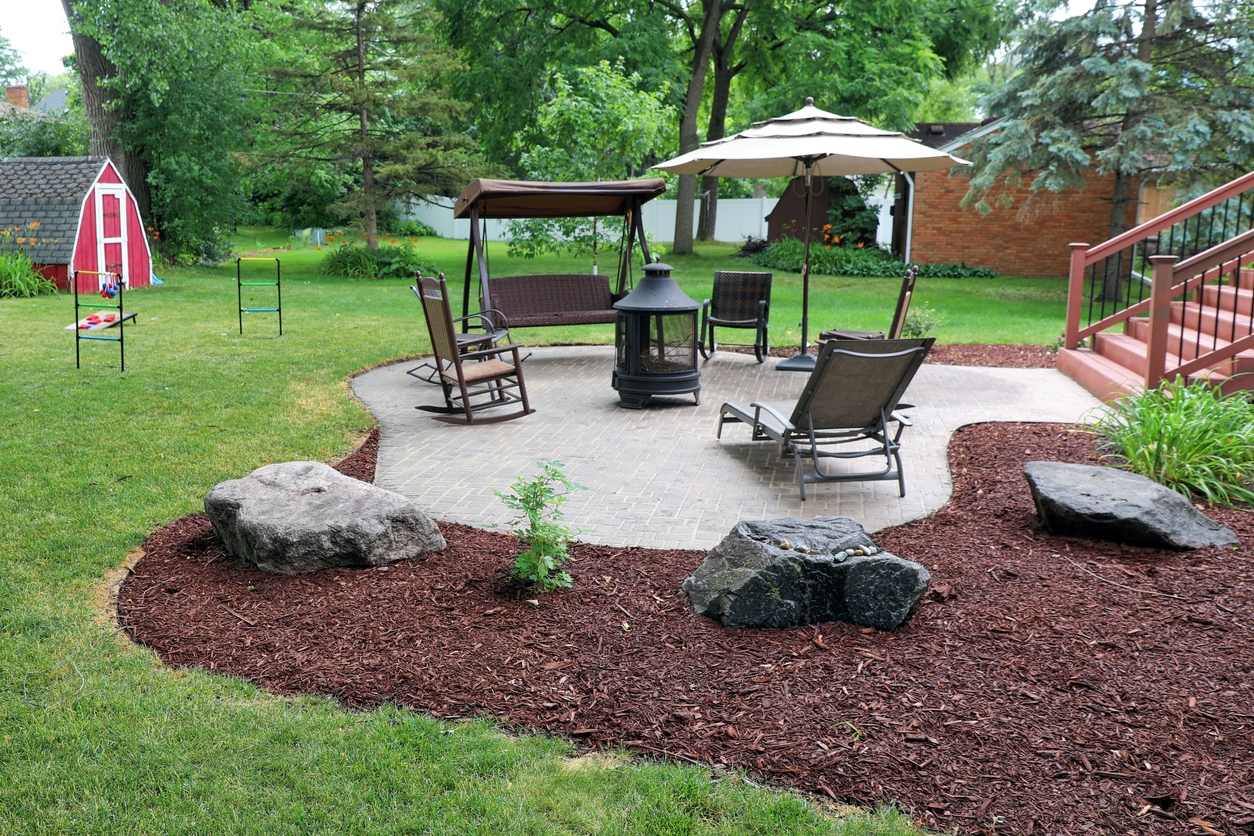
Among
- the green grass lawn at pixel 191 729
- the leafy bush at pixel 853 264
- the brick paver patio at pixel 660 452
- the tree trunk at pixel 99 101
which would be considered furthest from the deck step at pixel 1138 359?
the tree trunk at pixel 99 101

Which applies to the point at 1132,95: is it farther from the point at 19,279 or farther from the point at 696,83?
the point at 19,279

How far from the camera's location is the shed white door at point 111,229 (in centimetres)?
1817

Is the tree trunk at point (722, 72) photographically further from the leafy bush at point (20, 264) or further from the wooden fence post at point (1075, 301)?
the wooden fence post at point (1075, 301)

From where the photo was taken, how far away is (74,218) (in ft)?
57.8

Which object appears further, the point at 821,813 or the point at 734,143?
the point at 734,143

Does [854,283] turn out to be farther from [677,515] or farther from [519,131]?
[677,515]

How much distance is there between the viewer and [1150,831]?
8.54 feet

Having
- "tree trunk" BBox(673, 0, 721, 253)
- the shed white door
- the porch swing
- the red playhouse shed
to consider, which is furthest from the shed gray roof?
"tree trunk" BBox(673, 0, 721, 253)

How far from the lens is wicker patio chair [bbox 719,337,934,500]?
18.7ft

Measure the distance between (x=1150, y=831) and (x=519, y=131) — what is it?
24.2 meters

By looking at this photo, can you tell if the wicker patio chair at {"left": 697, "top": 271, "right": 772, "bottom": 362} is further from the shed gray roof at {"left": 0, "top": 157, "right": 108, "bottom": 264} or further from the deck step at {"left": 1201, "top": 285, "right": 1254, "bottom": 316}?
the shed gray roof at {"left": 0, "top": 157, "right": 108, "bottom": 264}

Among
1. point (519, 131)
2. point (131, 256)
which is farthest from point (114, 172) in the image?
point (519, 131)

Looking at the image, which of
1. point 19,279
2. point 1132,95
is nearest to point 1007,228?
point 1132,95

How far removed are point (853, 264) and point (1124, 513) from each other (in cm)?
1915
